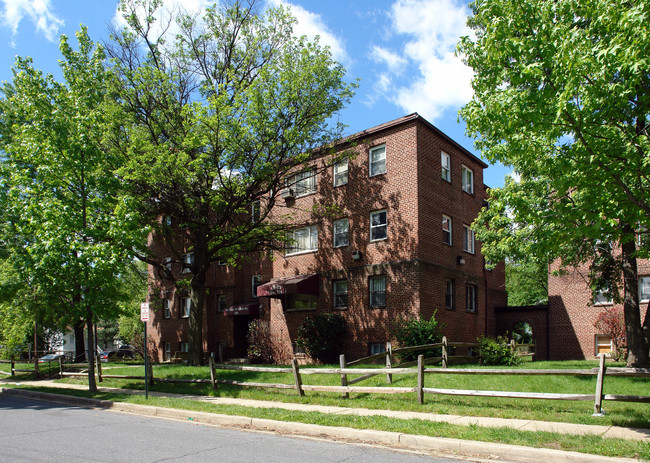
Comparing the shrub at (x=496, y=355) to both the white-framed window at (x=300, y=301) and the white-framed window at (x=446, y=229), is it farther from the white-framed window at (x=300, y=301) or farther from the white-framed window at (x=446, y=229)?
the white-framed window at (x=300, y=301)

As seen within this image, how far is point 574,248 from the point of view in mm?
18047

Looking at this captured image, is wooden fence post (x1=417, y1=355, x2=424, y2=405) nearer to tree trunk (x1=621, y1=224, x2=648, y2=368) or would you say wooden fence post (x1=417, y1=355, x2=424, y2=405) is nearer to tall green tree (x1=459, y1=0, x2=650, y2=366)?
tall green tree (x1=459, y1=0, x2=650, y2=366)

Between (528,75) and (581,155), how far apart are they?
165cm

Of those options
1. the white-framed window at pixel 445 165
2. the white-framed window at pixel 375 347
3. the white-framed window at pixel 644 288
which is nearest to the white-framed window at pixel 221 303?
the white-framed window at pixel 375 347

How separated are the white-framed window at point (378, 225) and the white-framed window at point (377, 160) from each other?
183cm

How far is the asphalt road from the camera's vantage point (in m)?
7.47

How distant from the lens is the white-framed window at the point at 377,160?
76.2ft

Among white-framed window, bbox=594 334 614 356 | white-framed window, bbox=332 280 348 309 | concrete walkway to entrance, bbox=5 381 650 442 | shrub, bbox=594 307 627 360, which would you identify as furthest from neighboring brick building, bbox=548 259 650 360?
concrete walkway to entrance, bbox=5 381 650 442

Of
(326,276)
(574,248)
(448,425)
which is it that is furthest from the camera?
(326,276)

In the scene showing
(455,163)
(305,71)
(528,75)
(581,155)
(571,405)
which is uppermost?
(305,71)

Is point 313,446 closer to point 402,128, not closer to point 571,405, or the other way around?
point 571,405

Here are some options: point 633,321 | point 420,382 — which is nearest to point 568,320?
point 633,321

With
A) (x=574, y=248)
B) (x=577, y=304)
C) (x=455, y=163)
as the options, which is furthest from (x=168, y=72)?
(x=577, y=304)

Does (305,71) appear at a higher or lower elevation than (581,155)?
higher
